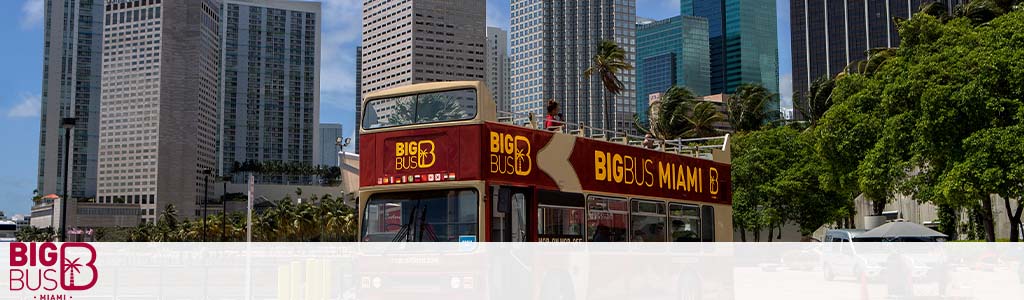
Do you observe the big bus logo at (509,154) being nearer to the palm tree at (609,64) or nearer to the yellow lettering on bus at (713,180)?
the yellow lettering on bus at (713,180)

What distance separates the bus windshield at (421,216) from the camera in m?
14.0

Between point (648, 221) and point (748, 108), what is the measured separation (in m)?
54.1

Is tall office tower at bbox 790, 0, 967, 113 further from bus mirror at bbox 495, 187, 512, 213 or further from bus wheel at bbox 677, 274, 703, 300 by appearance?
bus mirror at bbox 495, 187, 512, 213

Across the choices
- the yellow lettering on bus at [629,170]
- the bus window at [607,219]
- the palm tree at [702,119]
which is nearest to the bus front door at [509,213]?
the bus window at [607,219]

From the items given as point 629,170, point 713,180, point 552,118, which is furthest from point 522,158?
point 713,180

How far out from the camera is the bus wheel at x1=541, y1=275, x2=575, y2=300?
1434cm

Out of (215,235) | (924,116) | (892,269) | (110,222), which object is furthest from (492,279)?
(110,222)

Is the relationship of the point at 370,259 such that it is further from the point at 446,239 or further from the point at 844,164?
the point at 844,164

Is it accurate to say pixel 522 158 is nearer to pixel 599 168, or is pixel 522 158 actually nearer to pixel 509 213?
pixel 509 213

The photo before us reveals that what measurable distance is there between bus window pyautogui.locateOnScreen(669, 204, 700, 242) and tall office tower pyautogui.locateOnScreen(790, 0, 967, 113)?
501 ft

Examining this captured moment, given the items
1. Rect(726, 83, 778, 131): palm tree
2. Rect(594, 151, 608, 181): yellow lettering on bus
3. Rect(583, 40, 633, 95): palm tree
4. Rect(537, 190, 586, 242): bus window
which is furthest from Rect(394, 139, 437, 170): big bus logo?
Rect(726, 83, 778, 131): palm tree

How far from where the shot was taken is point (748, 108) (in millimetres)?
69875

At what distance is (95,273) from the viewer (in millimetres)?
14195

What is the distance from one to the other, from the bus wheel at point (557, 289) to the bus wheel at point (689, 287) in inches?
156
